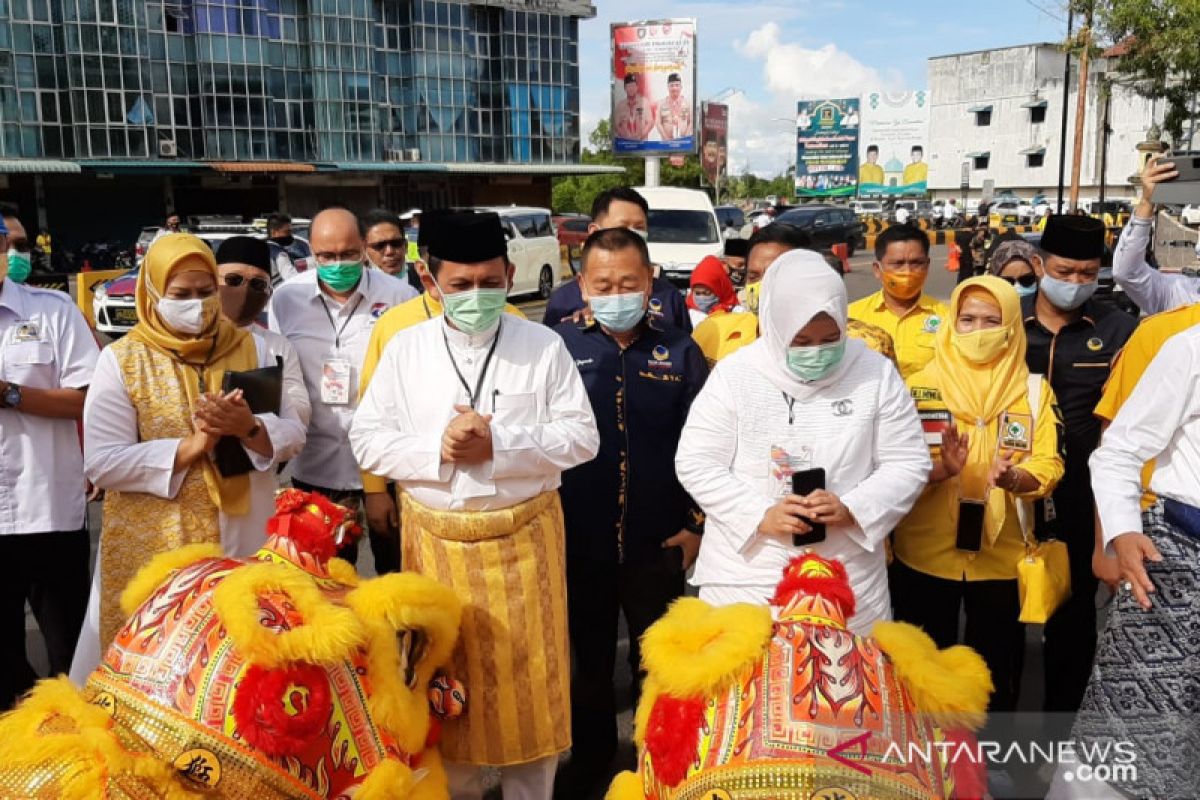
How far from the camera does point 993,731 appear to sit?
2545 millimetres

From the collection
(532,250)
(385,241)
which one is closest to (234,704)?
(385,241)

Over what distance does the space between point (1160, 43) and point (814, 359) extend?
14.5 metres

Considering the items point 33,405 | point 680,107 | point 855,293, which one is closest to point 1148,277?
point 33,405

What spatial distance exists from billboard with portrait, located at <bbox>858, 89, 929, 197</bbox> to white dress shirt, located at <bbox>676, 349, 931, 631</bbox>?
65.0 m

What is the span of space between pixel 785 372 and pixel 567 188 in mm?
60909

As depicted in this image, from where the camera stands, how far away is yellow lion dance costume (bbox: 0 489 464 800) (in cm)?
212

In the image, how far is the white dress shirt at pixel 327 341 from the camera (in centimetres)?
421

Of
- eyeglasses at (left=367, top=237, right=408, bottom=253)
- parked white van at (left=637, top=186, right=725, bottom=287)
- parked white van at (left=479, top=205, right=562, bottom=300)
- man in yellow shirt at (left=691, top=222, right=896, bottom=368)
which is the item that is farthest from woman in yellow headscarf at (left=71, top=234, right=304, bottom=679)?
parked white van at (left=479, top=205, right=562, bottom=300)

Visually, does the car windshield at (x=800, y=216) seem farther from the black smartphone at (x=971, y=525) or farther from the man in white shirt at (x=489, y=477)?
the man in white shirt at (x=489, y=477)

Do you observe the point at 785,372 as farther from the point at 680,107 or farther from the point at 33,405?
the point at 680,107

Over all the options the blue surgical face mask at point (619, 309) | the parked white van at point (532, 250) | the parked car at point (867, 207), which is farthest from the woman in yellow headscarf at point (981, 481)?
the parked car at point (867, 207)

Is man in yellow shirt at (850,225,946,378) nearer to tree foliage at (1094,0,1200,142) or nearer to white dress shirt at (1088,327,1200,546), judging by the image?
white dress shirt at (1088,327,1200,546)

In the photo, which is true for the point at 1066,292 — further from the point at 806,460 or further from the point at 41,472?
the point at 41,472

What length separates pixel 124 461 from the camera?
123 inches
